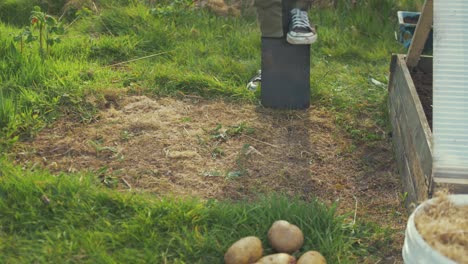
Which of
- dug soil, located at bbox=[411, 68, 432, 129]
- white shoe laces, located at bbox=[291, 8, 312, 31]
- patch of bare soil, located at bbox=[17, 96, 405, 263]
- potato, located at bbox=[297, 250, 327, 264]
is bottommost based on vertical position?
patch of bare soil, located at bbox=[17, 96, 405, 263]

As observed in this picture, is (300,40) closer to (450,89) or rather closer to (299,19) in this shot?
(299,19)

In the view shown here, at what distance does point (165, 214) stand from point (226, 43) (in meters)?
2.58

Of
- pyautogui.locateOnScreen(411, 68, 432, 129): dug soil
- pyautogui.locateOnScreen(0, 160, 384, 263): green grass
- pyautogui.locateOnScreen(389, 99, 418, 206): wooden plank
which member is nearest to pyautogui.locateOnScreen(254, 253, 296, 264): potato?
pyautogui.locateOnScreen(0, 160, 384, 263): green grass

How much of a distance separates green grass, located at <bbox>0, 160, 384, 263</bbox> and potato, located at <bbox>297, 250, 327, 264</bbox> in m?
0.19

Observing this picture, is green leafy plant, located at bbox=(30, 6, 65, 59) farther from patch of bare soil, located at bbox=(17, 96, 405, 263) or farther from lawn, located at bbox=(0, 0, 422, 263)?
patch of bare soil, located at bbox=(17, 96, 405, 263)

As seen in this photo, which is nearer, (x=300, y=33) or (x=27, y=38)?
(x=300, y=33)

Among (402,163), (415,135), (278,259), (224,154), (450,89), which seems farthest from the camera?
(224,154)

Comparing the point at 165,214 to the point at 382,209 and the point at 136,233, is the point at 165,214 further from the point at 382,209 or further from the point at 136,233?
the point at 382,209

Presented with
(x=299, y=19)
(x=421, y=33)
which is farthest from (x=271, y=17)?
(x=421, y=33)

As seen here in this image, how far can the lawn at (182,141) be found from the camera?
296cm

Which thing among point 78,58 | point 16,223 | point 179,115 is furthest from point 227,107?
point 16,223

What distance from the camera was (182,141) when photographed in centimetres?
394

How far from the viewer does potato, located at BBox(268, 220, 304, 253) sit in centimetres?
277

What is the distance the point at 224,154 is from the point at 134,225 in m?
1.00
